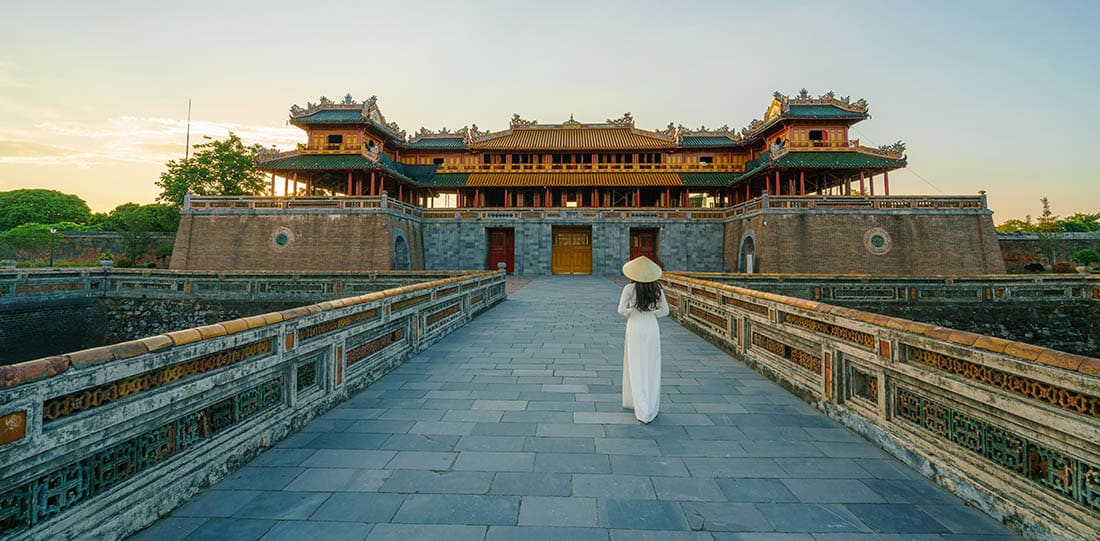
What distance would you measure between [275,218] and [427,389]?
A: 78.3 ft

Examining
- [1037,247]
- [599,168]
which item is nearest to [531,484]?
[599,168]

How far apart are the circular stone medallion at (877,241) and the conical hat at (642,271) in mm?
24323

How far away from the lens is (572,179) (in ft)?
98.1

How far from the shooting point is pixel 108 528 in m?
2.30

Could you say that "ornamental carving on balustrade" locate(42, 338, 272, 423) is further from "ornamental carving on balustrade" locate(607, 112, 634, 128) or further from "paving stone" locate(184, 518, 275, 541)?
"ornamental carving on balustrade" locate(607, 112, 634, 128)

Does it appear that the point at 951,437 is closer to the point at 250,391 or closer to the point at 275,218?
the point at 250,391

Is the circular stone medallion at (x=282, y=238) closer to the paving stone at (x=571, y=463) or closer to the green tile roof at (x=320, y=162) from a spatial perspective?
the green tile roof at (x=320, y=162)

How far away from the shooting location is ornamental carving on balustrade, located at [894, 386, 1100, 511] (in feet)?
7.44

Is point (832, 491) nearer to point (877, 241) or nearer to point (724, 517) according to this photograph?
point (724, 517)

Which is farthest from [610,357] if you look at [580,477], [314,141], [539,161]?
[314,141]

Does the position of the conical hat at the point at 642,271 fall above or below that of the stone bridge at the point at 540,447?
above

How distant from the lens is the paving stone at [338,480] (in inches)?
118

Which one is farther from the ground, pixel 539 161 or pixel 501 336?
pixel 539 161

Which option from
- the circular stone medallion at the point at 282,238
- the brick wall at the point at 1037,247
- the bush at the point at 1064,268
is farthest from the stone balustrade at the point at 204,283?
the brick wall at the point at 1037,247
